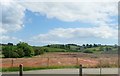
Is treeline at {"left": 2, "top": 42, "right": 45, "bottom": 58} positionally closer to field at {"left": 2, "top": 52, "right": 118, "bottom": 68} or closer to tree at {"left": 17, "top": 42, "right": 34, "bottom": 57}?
tree at {"left": 17, "top": 42, "right": 34, "bottom": 57}

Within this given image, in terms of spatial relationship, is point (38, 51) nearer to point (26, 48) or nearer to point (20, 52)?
point (26, 48)

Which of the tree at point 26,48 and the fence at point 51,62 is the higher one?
the tree at point 26,48

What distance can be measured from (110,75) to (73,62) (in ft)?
53.4

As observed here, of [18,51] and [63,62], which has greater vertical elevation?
[18,51]

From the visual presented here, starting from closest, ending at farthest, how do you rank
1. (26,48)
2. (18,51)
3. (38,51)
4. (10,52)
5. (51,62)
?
(51,62), (10,52), (18,51), (26,48), (38,51)

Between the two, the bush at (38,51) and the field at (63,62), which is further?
the bush at (38,51)

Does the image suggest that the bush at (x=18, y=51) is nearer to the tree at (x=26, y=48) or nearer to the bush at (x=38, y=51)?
the tree at (x=26, y=48)

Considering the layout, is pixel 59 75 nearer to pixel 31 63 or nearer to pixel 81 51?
pixel 31 63


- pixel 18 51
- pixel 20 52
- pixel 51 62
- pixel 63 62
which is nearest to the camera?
pixel 51 62

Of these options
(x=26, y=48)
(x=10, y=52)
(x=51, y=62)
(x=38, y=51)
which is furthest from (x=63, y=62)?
(x=38, y=51)

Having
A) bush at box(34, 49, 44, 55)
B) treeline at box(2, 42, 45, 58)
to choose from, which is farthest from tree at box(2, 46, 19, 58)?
bush at box(34, 49, 44, 55)

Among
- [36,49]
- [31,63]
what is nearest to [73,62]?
[31,63]

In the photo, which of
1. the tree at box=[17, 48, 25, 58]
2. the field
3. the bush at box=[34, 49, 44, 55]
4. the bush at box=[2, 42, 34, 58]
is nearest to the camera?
the field

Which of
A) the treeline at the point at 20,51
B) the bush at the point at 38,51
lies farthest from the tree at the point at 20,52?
the bush at the point at 38,51
